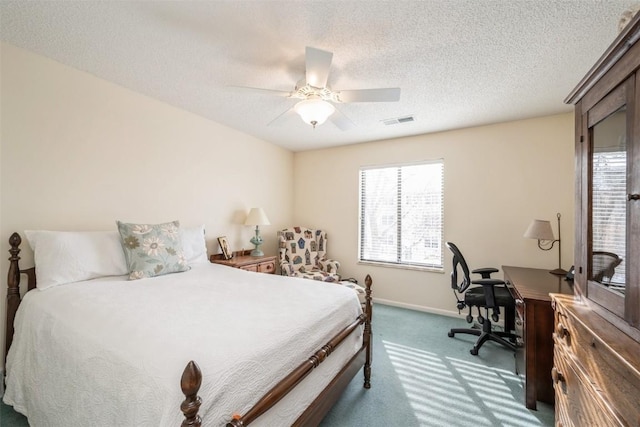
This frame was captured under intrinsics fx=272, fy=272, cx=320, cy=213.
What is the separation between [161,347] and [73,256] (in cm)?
144

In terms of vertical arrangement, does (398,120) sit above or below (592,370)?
above

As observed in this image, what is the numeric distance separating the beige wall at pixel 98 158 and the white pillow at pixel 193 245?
12.3 inches

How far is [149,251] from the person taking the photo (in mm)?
2189

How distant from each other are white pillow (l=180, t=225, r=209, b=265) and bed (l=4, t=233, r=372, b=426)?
2.07 feet

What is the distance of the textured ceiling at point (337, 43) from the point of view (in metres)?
1.54

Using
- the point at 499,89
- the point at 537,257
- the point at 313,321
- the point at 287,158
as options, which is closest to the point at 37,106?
the point at 313,321

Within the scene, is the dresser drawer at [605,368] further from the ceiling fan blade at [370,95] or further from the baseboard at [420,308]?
the baseboard at [420,308]

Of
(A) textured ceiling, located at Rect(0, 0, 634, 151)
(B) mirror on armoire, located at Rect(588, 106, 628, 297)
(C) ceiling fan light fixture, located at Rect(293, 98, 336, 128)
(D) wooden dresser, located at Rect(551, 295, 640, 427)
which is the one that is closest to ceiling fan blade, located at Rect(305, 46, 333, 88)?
(C) ceiling fan light fixture, located at Rect(293, 98, 336, 128)

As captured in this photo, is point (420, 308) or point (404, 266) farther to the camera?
point (404, 266)

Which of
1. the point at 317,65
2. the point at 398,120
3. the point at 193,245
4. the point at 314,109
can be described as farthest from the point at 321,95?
the point at 193,245

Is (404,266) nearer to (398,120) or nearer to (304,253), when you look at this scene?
(304,253)

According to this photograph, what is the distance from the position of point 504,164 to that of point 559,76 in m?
1.22

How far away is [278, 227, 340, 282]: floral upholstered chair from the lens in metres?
3.99

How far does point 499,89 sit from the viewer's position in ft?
8.02
